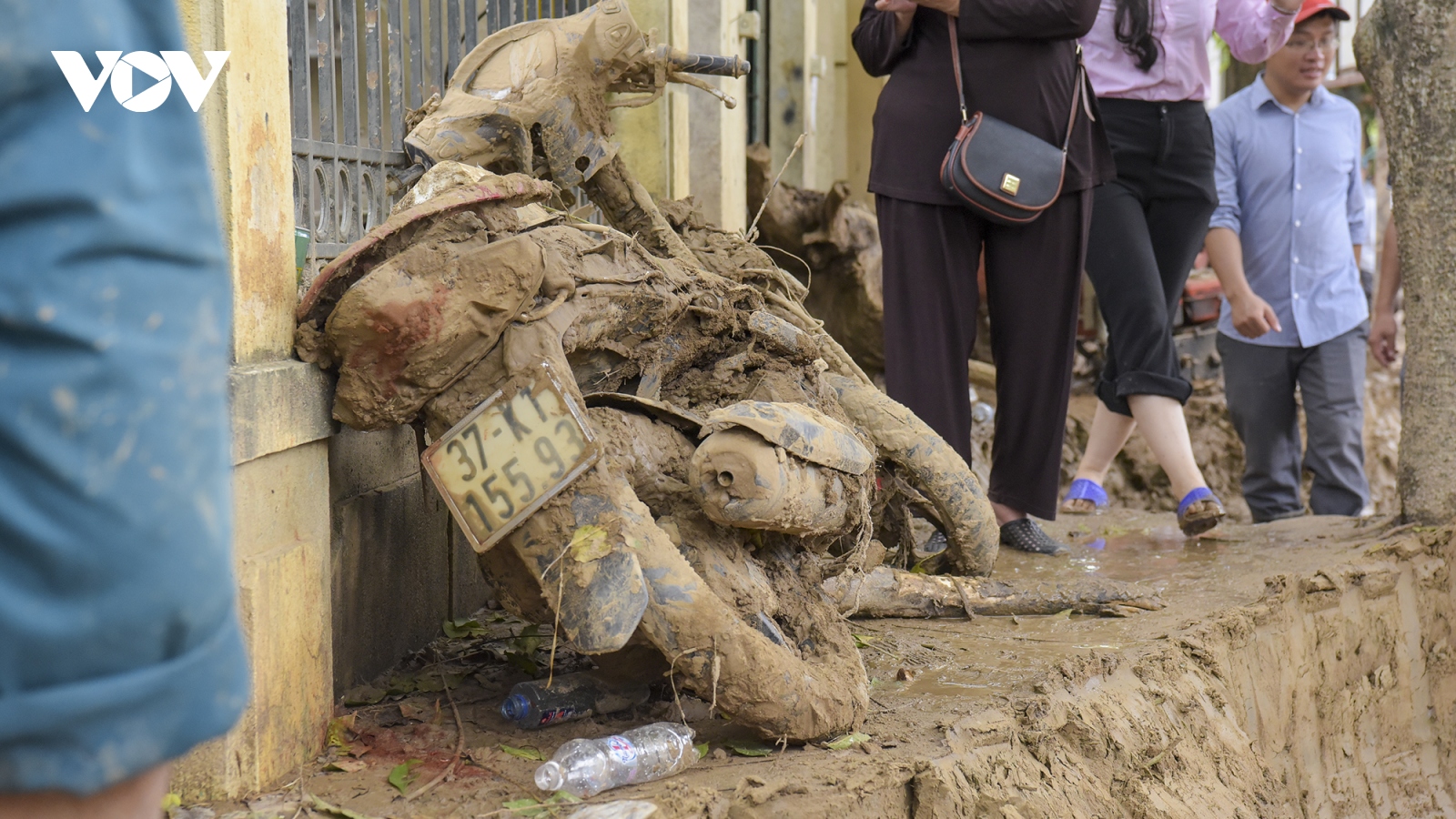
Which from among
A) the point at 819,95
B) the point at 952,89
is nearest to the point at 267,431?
the point at 952,89

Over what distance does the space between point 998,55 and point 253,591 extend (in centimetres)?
271

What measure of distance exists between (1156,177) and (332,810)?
3600 mm

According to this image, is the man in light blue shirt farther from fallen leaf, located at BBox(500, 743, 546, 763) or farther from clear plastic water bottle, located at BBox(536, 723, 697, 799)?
fallen leaf, located at BBox(500, 743, 546, 763)

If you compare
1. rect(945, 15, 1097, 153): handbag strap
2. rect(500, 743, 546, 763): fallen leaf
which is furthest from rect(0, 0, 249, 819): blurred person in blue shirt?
rect(945, 15, 1097, 153): handbag strap

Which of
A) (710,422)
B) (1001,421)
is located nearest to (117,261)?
(710,422)

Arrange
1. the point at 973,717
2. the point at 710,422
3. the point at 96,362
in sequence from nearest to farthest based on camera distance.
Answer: the point at 96,362 < the point at 710,422 < the point at 973,717

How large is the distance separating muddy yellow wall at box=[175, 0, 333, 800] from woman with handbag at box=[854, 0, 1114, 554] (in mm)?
2105

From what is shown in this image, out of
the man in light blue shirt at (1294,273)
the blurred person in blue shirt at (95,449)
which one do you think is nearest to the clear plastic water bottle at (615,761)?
the blurred person in blue shirt at (95,449)

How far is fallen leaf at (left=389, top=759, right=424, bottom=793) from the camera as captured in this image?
2.21 meters

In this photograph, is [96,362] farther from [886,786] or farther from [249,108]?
[886,786]

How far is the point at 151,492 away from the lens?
67cm

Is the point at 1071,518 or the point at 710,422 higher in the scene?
the point at 710,422

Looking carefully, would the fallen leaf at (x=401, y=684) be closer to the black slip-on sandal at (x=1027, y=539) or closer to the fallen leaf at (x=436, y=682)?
the fallen leaf at (x=436, y=682)

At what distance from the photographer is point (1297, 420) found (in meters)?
5.09
